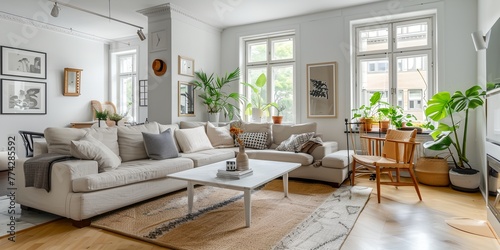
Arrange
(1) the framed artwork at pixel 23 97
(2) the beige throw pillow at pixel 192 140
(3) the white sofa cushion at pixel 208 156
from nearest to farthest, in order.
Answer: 1. (3) the white sofa cushion at pixel 208 156
2. (2) the beige throw pillow at pixel 192 140
3. (1) the framed artwork at pixel 23 97

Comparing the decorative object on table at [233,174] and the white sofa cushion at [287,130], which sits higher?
the white sofa cushion at [287,130]

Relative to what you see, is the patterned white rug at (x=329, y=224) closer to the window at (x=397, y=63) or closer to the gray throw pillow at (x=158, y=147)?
the gray throw pillow at (x=158, y=147)

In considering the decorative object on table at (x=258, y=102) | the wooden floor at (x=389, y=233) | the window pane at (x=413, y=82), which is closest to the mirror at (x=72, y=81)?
the decorative object on table at (x=258, y=102)

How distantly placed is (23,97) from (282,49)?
4.97 m

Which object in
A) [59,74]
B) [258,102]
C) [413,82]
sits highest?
[59,74]

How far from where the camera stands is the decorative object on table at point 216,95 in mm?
5531

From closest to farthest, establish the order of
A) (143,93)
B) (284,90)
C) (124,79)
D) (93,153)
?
(93,153), (284,90), (143,93), (124,79)

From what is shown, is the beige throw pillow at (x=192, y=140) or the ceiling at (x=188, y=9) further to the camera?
the ceiling at (x=188, y=9)

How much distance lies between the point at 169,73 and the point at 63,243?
3.33 metres

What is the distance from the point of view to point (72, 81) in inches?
245

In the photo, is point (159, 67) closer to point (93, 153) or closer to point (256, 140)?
point (256, 140)

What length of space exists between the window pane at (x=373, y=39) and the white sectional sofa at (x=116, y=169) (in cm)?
190

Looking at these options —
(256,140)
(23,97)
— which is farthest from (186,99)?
(23,97)

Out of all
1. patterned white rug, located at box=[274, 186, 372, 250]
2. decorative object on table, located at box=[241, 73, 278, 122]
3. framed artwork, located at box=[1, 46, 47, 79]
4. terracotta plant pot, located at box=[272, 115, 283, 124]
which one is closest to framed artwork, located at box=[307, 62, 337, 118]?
terracotta plant pot, located at box=[272, 115, 283, 124]
